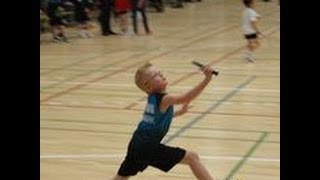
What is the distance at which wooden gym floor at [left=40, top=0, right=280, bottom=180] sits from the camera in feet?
24.1

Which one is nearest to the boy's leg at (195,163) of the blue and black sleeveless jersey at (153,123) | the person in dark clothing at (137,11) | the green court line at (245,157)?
the blue and black sleeveless jersey at (153,123)

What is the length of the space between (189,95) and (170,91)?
627 centimetres

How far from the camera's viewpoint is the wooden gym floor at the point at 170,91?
734 cm

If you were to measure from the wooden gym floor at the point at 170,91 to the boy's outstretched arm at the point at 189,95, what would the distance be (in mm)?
1779

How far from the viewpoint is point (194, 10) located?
26891 millimetres

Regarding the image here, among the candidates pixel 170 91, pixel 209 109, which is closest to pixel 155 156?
pixel 209 109

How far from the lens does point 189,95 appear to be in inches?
199

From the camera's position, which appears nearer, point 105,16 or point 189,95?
point 189,95

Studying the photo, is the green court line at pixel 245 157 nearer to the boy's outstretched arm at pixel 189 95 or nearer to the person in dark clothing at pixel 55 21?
the boy's outstretched arm at pixel 189 95

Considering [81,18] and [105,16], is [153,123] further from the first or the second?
[81,18]

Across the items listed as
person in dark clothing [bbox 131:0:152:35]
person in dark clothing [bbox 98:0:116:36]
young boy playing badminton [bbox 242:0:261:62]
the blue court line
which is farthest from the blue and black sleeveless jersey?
person in dark clothing [bbox 131:0:152:35]

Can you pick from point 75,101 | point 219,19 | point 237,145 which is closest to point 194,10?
point 219,19
